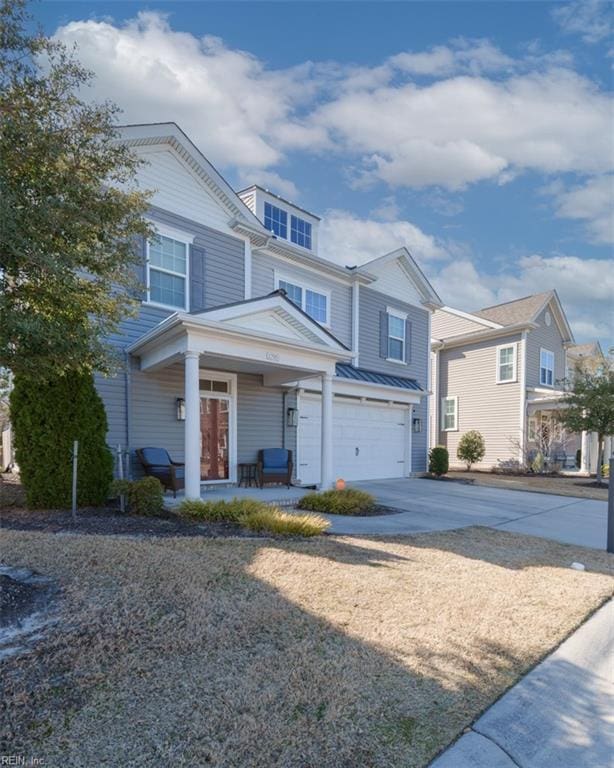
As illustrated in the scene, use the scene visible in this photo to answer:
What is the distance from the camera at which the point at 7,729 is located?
2.32m

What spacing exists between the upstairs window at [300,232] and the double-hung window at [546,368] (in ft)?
43.9

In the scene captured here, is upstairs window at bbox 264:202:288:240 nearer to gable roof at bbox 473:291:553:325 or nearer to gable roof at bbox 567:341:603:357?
gable roof at bbox 473:291:553:325

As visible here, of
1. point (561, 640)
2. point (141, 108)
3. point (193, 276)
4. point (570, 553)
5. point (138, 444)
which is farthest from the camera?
point (193, 276)

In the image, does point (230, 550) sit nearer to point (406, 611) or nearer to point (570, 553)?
point (406, 611)

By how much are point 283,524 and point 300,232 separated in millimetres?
9818

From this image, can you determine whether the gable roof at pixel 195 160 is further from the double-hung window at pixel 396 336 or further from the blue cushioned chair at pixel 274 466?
the double-hung window at pixel 396 336

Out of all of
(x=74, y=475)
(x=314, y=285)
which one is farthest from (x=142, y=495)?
(x=314, y=285)

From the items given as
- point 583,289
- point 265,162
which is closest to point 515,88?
point 265,162

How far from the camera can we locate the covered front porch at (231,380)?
318 inches

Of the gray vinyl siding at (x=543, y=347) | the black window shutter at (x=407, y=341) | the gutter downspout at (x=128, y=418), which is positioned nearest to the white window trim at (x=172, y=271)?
Result: the gutter downspout at (x=128, y=418)

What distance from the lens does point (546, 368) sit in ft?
72.2

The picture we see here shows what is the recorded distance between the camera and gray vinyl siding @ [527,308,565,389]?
20.8 meters

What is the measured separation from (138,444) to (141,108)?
594cm

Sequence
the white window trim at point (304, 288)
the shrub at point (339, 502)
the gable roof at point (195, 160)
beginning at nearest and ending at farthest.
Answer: the shrub at point (339, 502), the gable roof at point (195, 160), the white window trim at point (304, 288)
